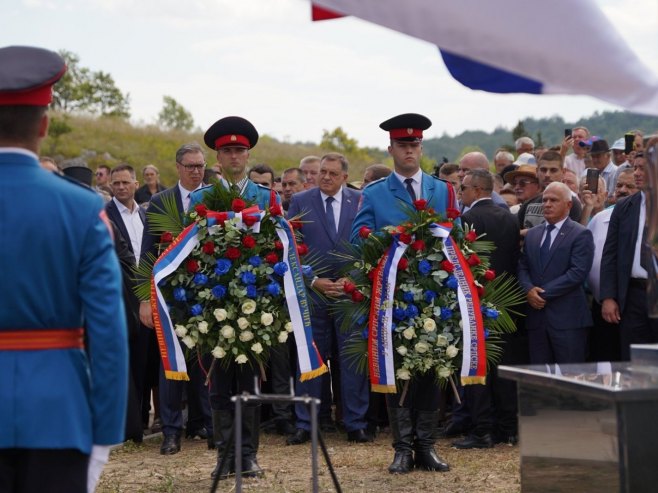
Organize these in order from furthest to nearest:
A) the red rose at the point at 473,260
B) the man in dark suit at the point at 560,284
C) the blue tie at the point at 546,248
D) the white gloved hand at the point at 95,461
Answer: the blue tie at the point at 546,248 < the man in dark suit at the point at 560,284 < the red rose at the point at 473,260 < the white gloved hand at the point at 95,461

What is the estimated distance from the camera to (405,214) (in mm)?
8055

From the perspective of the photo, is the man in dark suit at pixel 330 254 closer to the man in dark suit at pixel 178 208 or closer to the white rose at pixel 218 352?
the man in dark suit at pixel 178 208

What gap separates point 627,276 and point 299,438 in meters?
3.12

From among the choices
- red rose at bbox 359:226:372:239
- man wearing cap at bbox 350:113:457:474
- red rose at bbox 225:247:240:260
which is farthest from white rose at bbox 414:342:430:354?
red rose at bbox 225:247:240:260

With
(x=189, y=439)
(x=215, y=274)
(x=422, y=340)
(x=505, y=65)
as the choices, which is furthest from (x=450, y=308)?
(x=505, y=65)

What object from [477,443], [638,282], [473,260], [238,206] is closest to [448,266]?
[473,260]

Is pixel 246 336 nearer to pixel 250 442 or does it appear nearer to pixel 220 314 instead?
pixel 220 314

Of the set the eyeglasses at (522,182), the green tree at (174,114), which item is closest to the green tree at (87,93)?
the green tree at (174,114)

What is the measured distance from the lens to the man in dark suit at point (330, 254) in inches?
369

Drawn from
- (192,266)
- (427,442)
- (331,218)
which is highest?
(331,218)

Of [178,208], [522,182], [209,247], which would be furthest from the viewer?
[522,182]

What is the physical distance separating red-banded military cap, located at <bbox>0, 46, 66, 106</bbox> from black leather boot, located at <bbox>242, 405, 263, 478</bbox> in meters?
4.12

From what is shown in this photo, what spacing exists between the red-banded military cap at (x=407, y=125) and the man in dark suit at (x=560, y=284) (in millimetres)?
1324

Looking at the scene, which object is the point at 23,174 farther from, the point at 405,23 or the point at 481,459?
the point at 481,459
